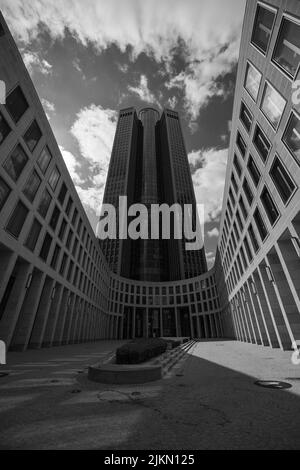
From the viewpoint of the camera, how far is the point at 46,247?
24.4 metres

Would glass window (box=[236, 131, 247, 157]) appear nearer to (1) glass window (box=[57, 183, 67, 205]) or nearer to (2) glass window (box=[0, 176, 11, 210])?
(1) glass window (box=[57, 183, 67, 205])

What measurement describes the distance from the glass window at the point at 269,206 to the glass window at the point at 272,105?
526 centimetres

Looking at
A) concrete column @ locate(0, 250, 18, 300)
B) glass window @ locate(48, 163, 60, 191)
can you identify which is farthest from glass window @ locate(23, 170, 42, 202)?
concrete column @ locate(0, 250, 18, 300)

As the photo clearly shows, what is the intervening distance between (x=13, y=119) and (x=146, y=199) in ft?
393

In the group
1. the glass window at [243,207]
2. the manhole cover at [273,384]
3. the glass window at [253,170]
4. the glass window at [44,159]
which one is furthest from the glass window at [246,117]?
the glass window at [44,159]

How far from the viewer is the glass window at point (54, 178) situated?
81.7ft

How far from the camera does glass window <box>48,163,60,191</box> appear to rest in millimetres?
24891

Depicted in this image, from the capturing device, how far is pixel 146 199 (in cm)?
13712

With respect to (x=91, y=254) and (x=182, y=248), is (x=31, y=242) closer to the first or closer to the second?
(x=91, y=254)

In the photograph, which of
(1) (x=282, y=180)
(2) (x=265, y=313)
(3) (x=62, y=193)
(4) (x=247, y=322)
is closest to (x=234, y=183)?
(1) (x=282, y=180)

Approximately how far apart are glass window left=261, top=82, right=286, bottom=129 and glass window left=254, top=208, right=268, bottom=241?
7989mm

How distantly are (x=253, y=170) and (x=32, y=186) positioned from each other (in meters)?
21.7
